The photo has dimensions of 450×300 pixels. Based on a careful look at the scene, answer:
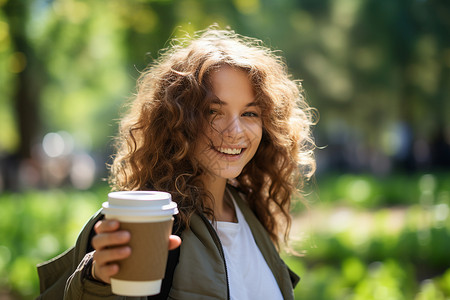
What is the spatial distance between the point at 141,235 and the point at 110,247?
0.32 ft

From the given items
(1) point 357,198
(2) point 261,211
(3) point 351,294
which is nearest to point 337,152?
(1) point 357,198

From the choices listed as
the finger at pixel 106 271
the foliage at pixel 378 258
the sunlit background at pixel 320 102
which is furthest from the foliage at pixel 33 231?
the finger at pixel 106 271

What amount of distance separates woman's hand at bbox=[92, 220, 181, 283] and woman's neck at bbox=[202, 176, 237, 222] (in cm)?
67

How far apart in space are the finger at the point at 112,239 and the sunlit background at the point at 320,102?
58.3 inches

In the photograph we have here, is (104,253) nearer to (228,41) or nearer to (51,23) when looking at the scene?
(228,41)

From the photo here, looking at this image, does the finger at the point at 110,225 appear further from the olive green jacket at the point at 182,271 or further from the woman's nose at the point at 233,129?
the woman's nose at the point at 233,129

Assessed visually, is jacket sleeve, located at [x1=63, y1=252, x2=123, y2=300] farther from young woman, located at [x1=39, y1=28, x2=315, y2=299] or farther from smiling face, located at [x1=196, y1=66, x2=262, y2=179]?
smiling face, located at [x1=196, y1=66, x2=262, y2=179]

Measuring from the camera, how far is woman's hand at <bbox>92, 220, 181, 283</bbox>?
1174 mm

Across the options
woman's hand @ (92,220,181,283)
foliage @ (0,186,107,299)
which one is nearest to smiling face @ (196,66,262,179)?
woman's hand @ (92,220,181,283)

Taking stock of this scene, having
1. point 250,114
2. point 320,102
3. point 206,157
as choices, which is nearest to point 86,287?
point 206,157

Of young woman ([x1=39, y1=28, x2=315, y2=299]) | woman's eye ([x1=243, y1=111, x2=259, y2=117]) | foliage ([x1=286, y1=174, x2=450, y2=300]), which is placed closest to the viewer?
young woman ([x1=39, y1=28, x2=315, y2=299])

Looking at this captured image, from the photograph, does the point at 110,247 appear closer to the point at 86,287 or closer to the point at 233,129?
the point at 86,287

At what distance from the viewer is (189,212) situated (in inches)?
65.2

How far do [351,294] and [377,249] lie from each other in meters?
2.04
